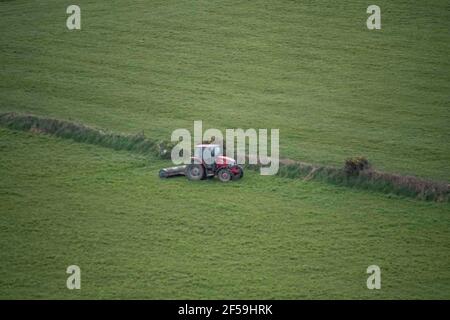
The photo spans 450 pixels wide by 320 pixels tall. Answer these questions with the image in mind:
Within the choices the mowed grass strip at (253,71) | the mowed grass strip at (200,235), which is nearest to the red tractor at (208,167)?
the mowed grass strip at (200,235)

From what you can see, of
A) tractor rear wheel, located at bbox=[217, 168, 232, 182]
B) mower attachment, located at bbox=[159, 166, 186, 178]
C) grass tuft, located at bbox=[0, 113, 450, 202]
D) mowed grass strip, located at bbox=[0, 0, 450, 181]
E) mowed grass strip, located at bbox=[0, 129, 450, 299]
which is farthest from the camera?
mowed grass strip, located at bbox=[0, 0, 450, 181]

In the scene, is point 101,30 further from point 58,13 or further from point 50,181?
point 50,181

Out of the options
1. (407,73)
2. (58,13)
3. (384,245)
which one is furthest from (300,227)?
(58,13)

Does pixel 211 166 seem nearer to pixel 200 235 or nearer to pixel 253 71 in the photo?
pixel 200 235

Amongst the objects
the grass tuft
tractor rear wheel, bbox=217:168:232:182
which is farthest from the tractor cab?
the grass tuft

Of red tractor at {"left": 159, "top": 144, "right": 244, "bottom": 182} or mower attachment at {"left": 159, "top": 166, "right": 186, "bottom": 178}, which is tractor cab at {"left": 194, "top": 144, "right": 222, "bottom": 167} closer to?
red tractor at {"left": 159, "top": 144, "right": 244, "bottom": 182}
